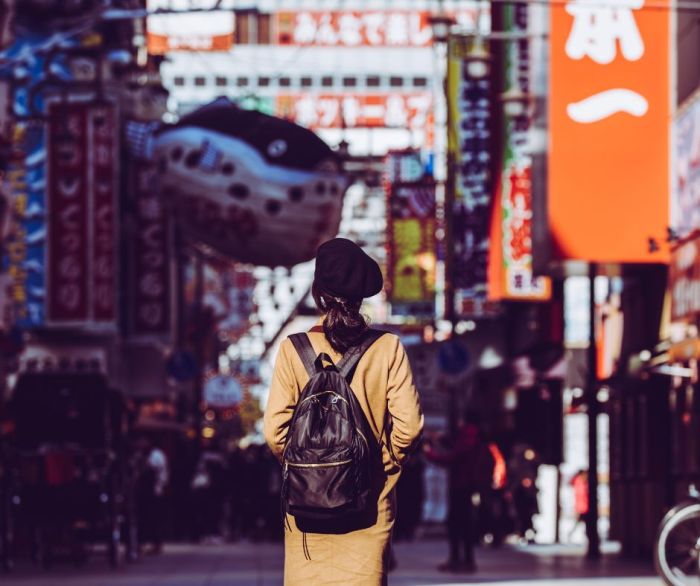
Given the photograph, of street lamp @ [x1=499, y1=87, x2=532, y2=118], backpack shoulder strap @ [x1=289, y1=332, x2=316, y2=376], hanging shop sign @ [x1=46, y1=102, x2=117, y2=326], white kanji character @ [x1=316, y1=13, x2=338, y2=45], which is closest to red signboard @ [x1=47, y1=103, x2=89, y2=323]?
hanging shop sign @ [x1=46, y1=102, x2=117, y2=326]

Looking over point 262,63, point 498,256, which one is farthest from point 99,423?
point 262,63

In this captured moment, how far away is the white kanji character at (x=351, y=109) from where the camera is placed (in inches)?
3971

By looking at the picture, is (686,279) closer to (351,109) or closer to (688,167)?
(688,167)

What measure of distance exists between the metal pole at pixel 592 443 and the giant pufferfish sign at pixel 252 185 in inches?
221

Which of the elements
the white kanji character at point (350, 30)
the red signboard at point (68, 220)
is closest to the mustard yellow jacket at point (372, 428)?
the red signboard at point (68, 220)

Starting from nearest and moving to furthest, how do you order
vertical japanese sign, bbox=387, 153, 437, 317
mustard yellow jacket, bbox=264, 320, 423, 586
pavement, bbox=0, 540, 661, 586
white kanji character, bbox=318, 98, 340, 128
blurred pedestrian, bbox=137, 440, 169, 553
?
1. mustard yellow jacket, bbox=264, 320, 423, 586
2. pavement, bbox=0, 540, 661, 586
3. blurred pedestrian, bbox=137, 440, 169, 553
4. vertical japanese sign, bbox=387, 153, 437, 317
5. white kanji character, bbox=318, 98, 340, 128

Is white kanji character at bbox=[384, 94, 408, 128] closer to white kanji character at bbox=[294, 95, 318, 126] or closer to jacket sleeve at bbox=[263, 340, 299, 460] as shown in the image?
white kanji character at bbox=[294, 95, 318, 126]

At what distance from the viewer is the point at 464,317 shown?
37281mm

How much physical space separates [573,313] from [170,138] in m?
40.5

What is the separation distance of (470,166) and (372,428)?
2824 cm

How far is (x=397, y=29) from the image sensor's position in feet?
335

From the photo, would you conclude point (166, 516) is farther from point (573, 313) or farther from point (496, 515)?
point (573, 313)

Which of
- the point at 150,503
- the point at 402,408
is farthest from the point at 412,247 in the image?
the point at 402,408

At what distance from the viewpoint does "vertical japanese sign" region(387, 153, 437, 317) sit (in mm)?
39000
